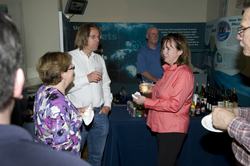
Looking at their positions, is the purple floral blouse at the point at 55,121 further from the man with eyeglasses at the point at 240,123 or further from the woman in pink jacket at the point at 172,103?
the man with eyeglasses at the point at 240,123

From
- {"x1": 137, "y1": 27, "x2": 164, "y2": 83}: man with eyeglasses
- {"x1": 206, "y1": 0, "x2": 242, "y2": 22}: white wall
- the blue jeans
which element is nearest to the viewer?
the blue jeans

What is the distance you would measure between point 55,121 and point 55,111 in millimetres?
64

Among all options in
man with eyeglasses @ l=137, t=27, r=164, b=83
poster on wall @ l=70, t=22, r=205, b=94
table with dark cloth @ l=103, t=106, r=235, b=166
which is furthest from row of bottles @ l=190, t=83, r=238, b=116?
poster on wall @ l=70, t=22, r=205, b=94

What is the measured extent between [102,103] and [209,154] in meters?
1.45

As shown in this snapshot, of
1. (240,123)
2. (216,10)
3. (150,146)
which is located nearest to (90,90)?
(150,146)

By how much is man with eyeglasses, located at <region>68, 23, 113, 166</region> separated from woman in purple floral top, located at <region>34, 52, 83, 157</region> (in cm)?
57

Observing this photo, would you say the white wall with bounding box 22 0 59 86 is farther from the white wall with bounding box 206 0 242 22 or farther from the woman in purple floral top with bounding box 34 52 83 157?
the white wall with bounding box 206 0 242 22

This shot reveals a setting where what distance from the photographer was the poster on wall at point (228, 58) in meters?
3.28

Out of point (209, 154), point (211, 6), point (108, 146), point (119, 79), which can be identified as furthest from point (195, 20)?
point (108, 146)

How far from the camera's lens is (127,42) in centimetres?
525

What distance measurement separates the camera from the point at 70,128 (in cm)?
135

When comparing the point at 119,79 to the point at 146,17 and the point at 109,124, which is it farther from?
the point at 109,124

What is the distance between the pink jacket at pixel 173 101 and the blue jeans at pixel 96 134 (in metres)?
0.61

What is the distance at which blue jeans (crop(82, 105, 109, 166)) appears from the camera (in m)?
2.12
